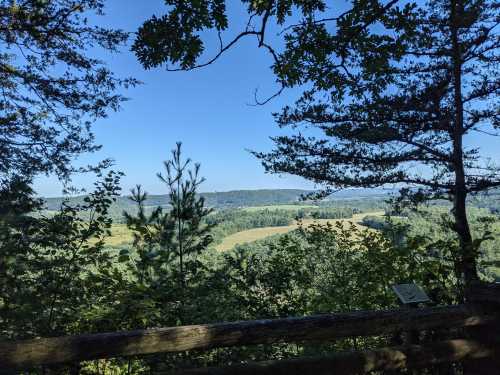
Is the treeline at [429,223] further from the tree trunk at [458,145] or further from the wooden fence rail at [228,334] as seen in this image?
the wooden fence rail at [228,334]

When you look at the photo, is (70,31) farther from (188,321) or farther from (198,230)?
(188,321)

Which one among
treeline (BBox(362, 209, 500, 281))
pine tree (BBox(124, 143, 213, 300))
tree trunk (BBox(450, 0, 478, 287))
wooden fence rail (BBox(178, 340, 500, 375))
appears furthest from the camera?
tree trunk (BBox(450, 0, 478, 287))

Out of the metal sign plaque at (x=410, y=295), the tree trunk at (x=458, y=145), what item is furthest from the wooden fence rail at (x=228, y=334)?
the tree trunk at (x=458, y=145)

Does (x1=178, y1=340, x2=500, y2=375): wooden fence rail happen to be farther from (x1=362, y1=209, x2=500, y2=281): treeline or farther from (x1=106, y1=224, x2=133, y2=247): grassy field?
(x1=362, y1=209, x2=500, y2=281): treeline

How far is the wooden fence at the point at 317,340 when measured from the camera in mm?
1906

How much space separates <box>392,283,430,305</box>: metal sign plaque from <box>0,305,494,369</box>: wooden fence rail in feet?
0.43

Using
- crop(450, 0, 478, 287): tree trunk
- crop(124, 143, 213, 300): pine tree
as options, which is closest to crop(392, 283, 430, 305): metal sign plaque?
crop(124, 143, 213, 300): pine tree

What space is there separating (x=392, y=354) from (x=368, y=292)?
2.98 meters

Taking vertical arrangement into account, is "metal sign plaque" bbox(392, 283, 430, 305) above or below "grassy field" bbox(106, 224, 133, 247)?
below

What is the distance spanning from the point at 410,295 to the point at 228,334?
169 centimetres

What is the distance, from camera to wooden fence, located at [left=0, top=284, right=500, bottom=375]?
1906mm

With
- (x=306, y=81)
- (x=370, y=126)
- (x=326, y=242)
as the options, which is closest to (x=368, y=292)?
(x=326, y=242)

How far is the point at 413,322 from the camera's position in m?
2.70

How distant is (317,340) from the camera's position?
8.06 ft
